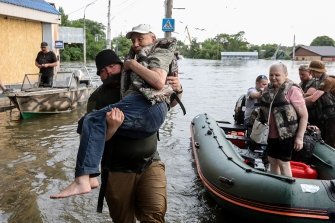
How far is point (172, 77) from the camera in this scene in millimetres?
3328

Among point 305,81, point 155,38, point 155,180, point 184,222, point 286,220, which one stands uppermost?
point 155,38

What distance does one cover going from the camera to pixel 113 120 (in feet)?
9.66

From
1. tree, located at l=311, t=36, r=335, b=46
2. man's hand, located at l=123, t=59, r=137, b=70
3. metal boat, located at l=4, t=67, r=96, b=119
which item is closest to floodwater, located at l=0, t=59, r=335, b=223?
metal boat, located at l=4, t=67, r=96, b=119

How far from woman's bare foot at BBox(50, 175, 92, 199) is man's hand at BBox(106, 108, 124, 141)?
0.35 metres

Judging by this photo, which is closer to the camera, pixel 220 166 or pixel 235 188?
pixel 235 188

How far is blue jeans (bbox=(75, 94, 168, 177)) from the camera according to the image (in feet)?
9.66

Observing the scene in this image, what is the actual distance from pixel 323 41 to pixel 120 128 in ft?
475

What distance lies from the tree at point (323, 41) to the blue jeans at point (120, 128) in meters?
141

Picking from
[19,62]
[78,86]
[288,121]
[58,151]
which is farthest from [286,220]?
[19,62]

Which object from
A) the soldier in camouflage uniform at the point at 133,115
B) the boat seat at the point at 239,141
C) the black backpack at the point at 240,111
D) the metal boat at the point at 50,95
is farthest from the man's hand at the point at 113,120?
the metal boat at the point at 50,95

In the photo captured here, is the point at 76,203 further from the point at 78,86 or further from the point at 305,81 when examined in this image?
the point at 78,86

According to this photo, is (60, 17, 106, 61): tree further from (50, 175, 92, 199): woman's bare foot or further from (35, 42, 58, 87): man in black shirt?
(50, 175, 92, 199): woman's bare foot

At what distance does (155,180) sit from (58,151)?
20.0 feet

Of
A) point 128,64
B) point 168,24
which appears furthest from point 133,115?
point 168,24
